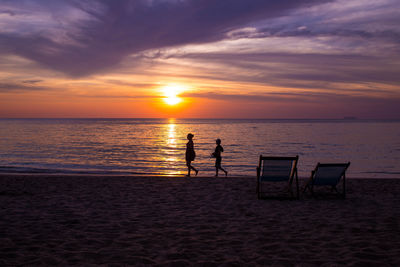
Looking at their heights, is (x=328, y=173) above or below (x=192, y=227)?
above

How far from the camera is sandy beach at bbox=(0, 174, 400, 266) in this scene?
4.32 metres

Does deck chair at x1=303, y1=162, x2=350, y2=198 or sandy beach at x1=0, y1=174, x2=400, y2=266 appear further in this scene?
deck chair at x1=303, y1=162, x2=350, y2=198

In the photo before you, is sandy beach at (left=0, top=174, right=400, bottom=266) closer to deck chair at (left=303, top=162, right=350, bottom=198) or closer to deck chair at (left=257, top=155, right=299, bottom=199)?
deck chair at (left=303, top=162, right=350, bottom=198)

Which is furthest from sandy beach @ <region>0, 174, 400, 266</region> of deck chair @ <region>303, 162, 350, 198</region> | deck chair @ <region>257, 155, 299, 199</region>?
deck chair @ <region>257, 155, 299, 199</region>

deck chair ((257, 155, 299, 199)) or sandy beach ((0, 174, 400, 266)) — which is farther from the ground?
deck chair ((257, 155, 299, 199))

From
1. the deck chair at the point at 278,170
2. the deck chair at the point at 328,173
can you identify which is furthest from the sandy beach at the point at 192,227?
the deck chair at the point at 278,170

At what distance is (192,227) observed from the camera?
19.0 ft

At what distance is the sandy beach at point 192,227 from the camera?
432cm

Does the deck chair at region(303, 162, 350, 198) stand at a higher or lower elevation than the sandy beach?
higher

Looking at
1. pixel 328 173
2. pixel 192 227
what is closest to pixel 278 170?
pixel 328 173

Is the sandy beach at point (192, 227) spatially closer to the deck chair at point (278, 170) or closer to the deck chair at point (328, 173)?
the deck chair at point (328, 173)

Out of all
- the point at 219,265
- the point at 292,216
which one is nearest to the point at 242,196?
the point at 292,216

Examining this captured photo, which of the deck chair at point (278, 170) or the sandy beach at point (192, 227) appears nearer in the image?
the sandy beach at point (192, 227)

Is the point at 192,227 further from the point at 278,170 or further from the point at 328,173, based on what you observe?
the point at 328,173
